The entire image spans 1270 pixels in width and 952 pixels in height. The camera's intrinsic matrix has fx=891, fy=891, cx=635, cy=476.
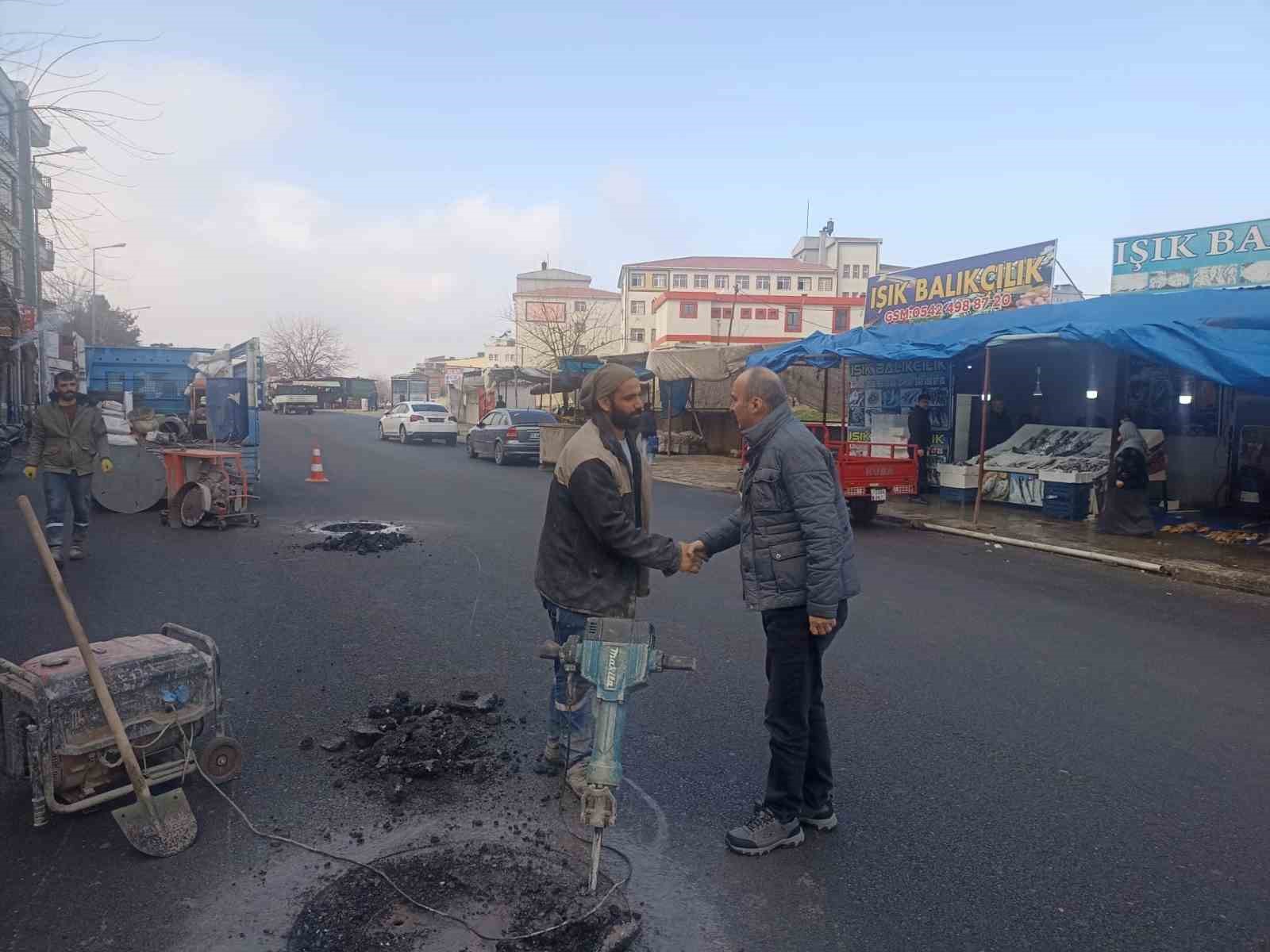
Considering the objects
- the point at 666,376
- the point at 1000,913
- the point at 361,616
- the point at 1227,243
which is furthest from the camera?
the point at 666,376

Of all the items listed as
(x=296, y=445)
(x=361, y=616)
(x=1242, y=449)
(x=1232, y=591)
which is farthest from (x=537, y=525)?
(x=296, y=445)

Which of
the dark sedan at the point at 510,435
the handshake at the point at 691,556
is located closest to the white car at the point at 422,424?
the dark sedan at the point at 510,435

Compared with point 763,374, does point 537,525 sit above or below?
below

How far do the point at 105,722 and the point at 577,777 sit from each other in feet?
6.46

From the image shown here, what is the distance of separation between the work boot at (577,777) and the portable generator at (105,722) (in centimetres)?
154

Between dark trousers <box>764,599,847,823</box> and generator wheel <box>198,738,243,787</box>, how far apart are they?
7.87 feet

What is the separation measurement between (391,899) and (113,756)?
1.42 meters

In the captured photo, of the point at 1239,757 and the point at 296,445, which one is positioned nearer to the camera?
the point at 1239,757

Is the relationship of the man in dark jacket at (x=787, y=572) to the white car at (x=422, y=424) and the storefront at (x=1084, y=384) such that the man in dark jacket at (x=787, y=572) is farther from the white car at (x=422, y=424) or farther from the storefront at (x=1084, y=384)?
the white car at (x=422, y=424)

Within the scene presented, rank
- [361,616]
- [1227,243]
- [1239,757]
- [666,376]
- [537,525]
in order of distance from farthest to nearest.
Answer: [666,376] → [1227,243] → [537,525] → [361,616] → [1239,757]

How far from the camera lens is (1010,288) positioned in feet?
63.4

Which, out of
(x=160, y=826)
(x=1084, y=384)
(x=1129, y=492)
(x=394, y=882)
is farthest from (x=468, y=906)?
(x=1084, y=384)

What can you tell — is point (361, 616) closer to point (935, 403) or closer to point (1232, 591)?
point (1232, 591)

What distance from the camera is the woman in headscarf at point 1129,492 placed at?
11.8 meters
